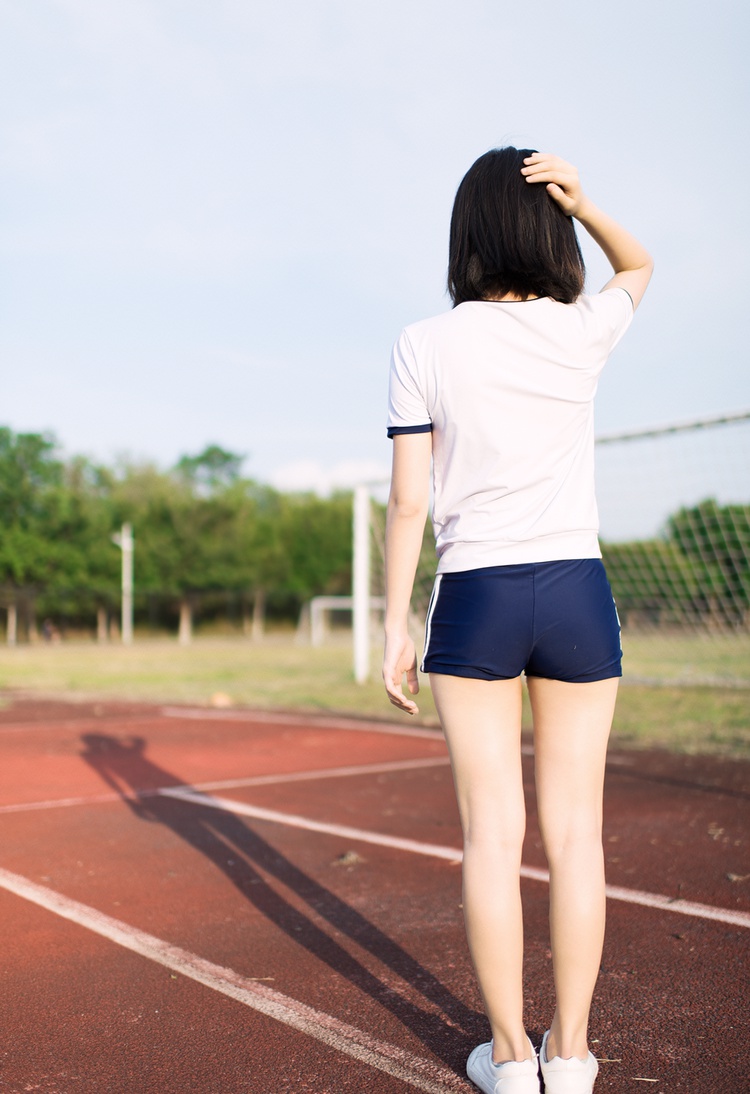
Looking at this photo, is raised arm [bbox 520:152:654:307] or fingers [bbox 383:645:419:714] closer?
raised arm [bbox 520:152:654:307]

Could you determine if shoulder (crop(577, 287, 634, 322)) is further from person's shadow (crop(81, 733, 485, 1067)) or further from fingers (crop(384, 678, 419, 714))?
person's shadow (crop(81, 733, 485, 1067))

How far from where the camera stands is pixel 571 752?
230 centimetres

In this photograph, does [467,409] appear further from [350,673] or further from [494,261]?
[350,673]

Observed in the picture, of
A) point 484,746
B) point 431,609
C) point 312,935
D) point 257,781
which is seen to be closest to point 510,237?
point 431,609

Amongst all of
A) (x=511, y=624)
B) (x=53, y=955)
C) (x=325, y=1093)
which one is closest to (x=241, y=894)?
(x=53, y=955)

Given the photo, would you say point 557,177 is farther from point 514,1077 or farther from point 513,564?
point 514,1077

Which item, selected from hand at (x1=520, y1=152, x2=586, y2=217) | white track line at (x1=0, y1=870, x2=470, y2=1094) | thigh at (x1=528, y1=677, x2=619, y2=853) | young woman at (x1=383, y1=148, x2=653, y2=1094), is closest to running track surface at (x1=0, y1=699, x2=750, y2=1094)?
white track line at (x1=0, y1=870, x2=470, y2=1094)

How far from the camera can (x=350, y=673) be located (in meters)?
18.5

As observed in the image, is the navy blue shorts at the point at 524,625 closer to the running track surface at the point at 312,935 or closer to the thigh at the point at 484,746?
the thigh at the point at 484,746

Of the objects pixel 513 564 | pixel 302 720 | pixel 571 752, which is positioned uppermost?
pixel 513 564

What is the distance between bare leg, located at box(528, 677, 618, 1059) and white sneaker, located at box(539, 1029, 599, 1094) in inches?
0.7

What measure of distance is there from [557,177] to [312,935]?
9.40ft

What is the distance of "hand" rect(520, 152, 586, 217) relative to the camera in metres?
2.25

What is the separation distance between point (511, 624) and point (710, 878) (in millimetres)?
2899
